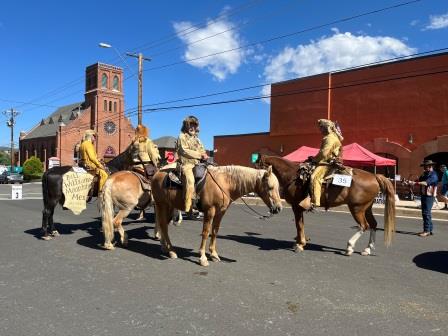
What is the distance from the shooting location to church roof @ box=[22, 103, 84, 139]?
84.3 meters

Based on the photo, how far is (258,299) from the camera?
207 inches

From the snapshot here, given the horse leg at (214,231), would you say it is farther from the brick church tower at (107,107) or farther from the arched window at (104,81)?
the arched window at (104,81)

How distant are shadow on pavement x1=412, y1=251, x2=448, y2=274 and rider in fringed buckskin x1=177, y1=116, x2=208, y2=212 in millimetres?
4065

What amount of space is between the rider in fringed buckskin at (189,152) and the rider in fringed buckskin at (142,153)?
200 centimetres

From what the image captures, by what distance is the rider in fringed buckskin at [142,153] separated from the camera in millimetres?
9309

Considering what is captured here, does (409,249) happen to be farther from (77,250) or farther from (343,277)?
(77,250)

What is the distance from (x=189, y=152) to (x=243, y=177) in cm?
101

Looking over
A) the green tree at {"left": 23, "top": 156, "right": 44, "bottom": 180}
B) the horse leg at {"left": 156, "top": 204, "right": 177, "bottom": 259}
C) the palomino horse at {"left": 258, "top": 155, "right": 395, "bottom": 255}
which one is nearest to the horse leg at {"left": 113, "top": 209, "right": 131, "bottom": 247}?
the horse leg at {"left": 156, "top": 204, "right": 177, "bottom": 259}

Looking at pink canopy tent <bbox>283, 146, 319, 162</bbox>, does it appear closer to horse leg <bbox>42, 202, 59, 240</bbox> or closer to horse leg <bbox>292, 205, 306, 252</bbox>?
horse leg <bbox>292, 205, 306, 252</bbox>

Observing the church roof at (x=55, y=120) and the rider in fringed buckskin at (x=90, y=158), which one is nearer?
the rider in fringed buckskin at (x=90, y=158)

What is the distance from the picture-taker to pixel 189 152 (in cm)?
730

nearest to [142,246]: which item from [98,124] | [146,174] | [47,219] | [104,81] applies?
[146,174]

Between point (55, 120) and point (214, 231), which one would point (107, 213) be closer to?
point (214, 231)

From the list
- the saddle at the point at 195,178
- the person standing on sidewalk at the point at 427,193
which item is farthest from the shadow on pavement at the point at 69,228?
the person standing on sidewalk at the point at 427,193
